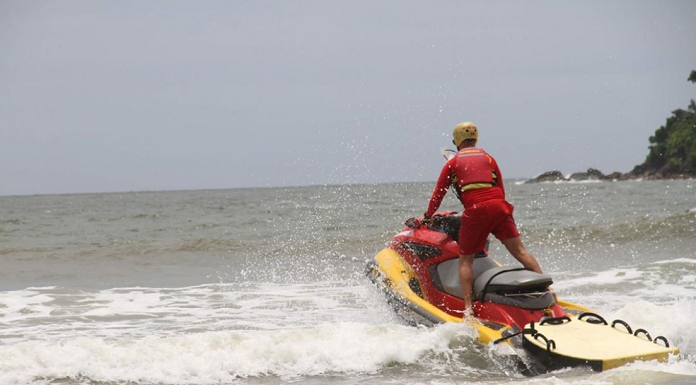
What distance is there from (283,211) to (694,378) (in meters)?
25.5

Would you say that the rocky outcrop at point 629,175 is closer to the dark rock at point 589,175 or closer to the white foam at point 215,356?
the dark rock at point 589,175

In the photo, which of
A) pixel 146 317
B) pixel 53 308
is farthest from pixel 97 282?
pixel 146 317

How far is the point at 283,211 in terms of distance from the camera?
3012 cm

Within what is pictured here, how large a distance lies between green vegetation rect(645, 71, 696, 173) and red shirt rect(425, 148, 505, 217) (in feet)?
256

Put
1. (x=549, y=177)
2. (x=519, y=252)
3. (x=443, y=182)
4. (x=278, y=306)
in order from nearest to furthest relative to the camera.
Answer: (x=519, y=252) < (x=443, y=182) < (x=278, y=306) < (x=549, y=177)

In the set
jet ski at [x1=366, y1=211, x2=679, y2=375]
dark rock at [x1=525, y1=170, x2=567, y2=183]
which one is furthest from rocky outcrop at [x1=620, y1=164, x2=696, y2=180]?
jet ski at [x1=366, y1=211, x2=679, y2=375]

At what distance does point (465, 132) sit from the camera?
6.63 metres

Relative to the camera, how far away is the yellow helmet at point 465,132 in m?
6.63

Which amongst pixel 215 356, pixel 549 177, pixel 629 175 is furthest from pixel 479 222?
pixel 549 177

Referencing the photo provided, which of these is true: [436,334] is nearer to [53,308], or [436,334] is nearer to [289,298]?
[289,298]

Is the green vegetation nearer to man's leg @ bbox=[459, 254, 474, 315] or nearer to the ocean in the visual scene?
the ocean

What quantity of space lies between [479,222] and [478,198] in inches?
7.9

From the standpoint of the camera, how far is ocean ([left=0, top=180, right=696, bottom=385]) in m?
5.82

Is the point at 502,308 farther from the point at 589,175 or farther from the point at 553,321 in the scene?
the point at 589,175
